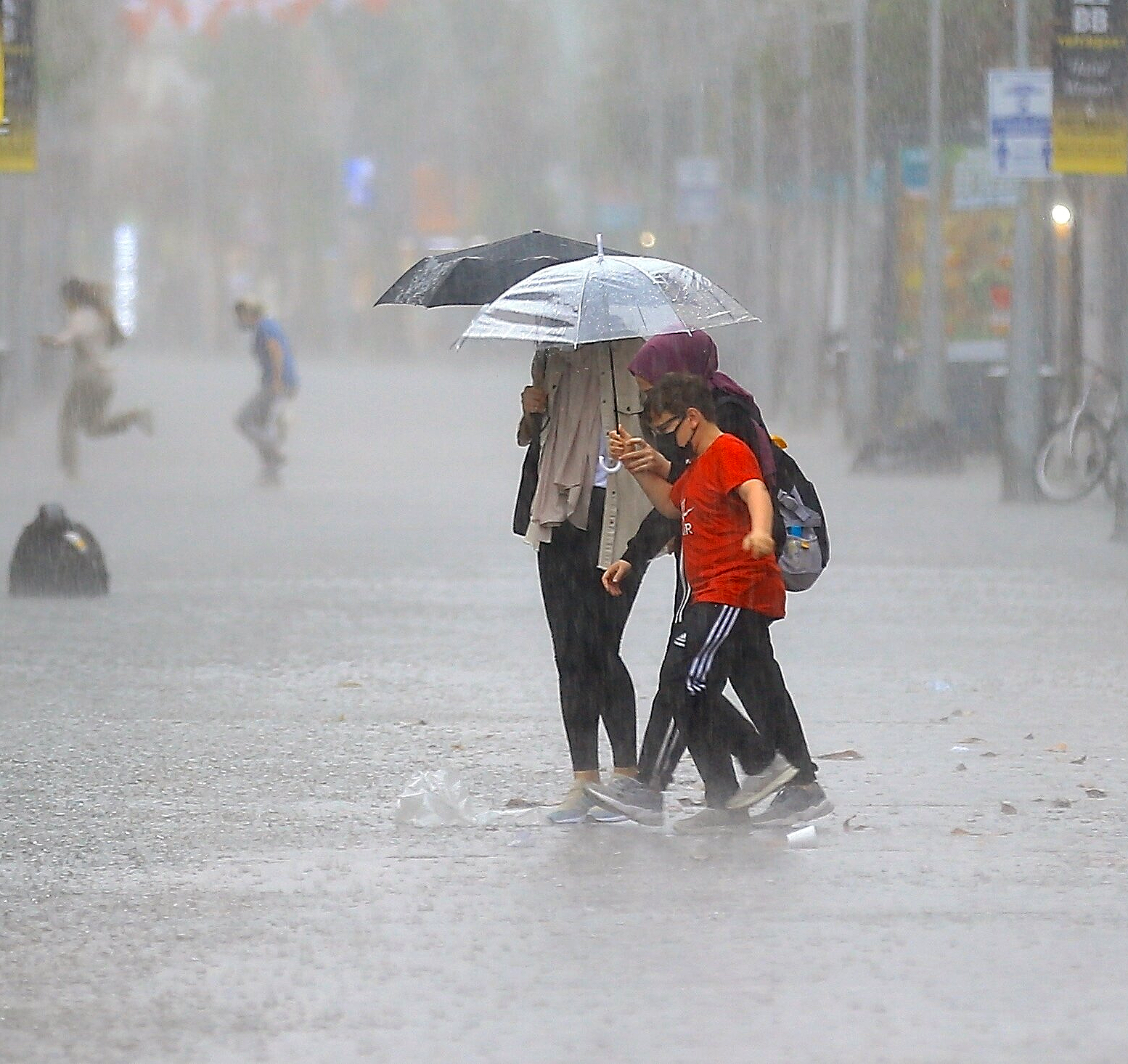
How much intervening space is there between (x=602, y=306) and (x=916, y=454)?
1868cm

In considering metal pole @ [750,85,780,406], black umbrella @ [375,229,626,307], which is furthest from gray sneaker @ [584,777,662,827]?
metal pole @ [750,85,780,406]

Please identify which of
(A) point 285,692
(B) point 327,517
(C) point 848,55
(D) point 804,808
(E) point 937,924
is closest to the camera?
(E) point 937,924

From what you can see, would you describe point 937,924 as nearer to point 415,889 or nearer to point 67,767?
point 415,889

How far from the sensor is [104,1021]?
18.5 ft

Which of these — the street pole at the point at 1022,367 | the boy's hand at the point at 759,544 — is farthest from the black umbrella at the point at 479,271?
the street pole at the point at 1022,367

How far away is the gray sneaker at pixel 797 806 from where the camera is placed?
7871mm

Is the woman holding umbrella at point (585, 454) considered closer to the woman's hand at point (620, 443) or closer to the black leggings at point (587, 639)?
the black leggings at point (587, 639)

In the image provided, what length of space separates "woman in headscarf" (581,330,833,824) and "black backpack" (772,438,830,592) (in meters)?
0.03

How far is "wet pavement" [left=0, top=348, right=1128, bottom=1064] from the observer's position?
5645 millimetres

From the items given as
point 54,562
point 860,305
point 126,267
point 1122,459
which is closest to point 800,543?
point 54,562

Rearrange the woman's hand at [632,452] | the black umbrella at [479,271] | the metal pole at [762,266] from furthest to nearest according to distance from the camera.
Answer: the metal pole at [762,266]
the black umbrella at [479,271]
the woman's hand at [632,452]

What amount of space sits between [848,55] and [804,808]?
1108 inches

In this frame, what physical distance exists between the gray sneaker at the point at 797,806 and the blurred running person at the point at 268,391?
55.5 feet

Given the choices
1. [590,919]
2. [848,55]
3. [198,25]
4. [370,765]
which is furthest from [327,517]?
[198,25]
